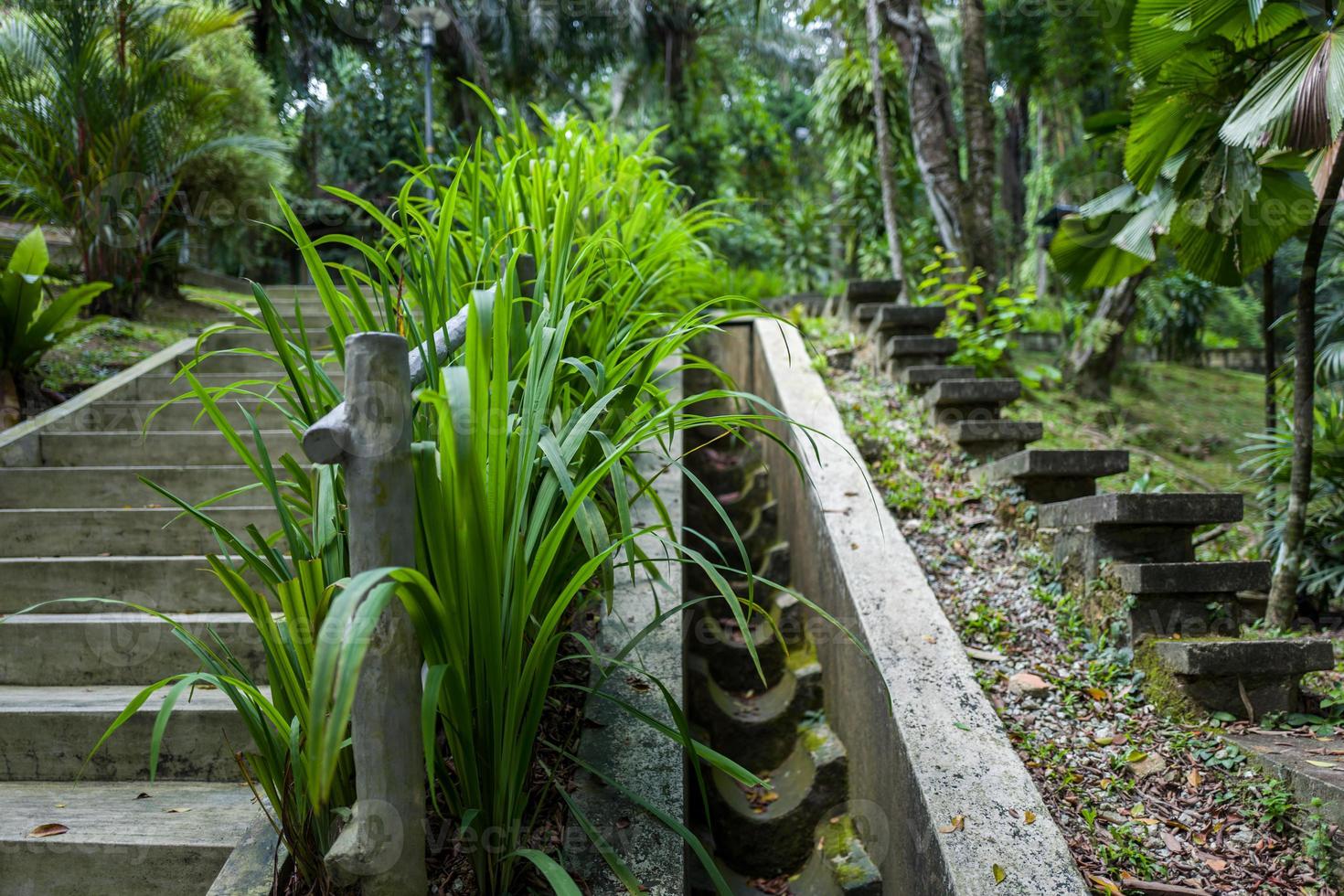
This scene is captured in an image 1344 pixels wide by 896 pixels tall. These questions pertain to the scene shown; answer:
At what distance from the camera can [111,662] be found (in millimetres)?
2094

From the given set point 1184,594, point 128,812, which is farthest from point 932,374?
point 128,812

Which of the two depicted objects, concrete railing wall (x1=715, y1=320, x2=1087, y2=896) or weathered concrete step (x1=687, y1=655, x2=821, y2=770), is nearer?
concrete railing wall (x1=715, y1=320, x2=1087, y2=896)

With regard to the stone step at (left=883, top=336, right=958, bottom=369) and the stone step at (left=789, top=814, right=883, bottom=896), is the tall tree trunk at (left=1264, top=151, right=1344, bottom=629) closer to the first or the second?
the stone step at (left=883, top=336, right=958, bottom=369)

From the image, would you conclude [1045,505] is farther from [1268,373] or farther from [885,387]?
[1268,373]

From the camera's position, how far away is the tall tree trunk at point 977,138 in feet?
15.0

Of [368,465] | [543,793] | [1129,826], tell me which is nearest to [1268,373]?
[1129,826]

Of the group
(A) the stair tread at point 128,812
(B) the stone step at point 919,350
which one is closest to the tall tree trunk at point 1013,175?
(B) the stone step at point 919,350

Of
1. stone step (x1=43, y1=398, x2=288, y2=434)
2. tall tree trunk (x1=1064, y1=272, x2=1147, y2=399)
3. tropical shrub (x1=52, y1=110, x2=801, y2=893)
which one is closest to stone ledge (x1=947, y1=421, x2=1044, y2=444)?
tropical shrub (x1=52, y1=110, x2=801, y2=893)

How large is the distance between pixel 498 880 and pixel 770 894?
1.08 m

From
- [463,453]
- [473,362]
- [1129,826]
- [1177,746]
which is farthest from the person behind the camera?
[1177,746]

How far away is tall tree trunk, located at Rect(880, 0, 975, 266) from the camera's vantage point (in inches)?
178

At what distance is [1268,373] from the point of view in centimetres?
396

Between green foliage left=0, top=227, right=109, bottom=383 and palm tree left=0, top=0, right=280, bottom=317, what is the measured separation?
1.41 metres

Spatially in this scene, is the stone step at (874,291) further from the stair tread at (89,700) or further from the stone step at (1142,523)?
the stair tread at (89,700)
